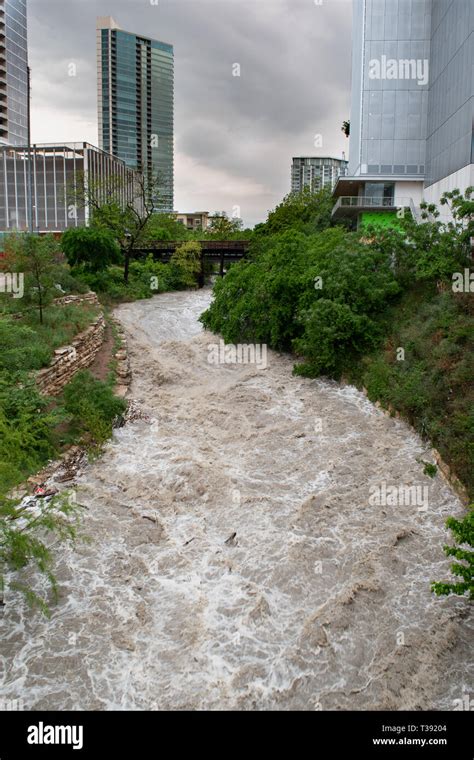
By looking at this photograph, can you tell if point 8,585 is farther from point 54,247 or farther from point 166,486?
point 54,247

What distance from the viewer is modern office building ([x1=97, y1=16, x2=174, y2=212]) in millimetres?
111812

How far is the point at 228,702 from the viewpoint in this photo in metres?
7.38

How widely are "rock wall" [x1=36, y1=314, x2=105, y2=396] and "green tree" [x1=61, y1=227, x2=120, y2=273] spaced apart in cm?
1427

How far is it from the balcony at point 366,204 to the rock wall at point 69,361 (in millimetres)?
22895

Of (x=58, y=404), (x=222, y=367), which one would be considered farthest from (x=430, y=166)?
(x=58, y=404)

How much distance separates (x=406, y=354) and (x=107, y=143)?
115 m

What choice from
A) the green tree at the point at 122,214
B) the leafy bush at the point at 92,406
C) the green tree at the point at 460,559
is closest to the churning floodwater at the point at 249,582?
the leafy bush at the point at 92,406

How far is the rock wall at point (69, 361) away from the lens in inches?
625

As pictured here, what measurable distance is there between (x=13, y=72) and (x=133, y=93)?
44701mm

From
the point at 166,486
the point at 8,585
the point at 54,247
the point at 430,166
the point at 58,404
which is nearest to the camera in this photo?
the point at 8,585

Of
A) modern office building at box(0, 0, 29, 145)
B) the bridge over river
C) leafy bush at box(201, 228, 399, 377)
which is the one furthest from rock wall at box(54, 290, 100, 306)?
modern office building at box(0, 0, 29, 145)

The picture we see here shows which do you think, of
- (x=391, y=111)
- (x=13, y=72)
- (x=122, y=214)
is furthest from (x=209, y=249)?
(x=13, y=72)

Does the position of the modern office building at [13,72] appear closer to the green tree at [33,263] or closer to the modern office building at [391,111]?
the modern office building at [391,111]
